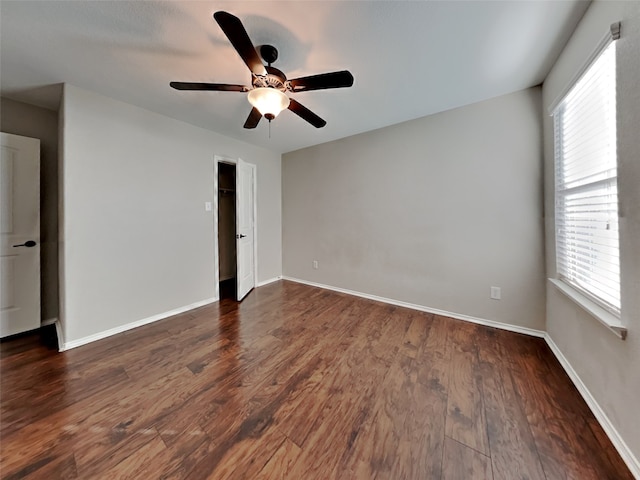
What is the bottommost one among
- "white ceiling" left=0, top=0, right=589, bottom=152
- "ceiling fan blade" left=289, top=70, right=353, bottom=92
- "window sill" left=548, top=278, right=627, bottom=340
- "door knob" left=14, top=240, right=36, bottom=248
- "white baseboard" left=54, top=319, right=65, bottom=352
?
"white baseboard" left=54, top=319, right=65, bottom=352

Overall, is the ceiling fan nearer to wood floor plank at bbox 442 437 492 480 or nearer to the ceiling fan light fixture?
the ceiling fan light fixture

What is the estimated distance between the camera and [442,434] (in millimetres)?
1249

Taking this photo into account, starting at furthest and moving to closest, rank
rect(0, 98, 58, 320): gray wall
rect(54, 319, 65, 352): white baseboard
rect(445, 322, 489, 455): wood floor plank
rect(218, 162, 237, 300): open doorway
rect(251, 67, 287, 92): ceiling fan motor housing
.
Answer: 1. rect(218, 162, 237, 300): open doorway
2. rect(0, 98, 58, 320): gray wall
3. rect(54, 319, 65, 352): white baseboard
4. rect(251, 67, 287, 92): ceiling fan motor housing
5. rect(445, 322, 489, 455): wood floor plank

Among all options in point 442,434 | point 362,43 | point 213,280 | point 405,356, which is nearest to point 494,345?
point 405,356

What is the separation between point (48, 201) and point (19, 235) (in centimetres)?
43

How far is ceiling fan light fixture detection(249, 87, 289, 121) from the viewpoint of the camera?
1.60 meters

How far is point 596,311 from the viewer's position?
1343mm

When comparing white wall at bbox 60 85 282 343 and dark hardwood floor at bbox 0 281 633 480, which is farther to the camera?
white wall at bbox 60 85 282 343

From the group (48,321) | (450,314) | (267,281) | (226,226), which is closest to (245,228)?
(226,226)

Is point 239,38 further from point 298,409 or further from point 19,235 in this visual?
point 19,235

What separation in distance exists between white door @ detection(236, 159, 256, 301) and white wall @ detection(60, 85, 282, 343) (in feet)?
1.14

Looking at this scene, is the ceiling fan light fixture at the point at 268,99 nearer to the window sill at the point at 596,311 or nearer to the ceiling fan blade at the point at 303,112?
the ceiling fan blade at the point at 303,112

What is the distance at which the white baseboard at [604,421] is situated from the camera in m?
1.05

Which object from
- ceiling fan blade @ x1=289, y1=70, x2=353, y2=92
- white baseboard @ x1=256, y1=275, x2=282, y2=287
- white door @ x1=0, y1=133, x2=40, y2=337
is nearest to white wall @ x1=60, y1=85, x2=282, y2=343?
white door @ x1=0, y1=133, x2=40, y2=337
